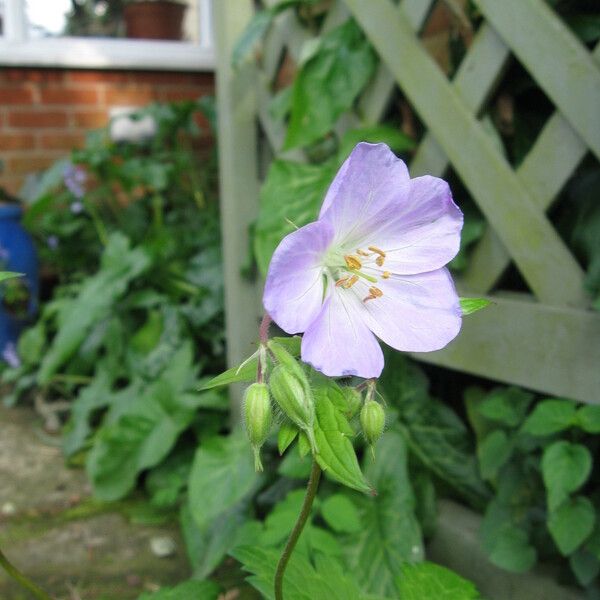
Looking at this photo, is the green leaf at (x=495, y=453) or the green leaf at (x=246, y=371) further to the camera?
the green leaf at (x=495, y=453)

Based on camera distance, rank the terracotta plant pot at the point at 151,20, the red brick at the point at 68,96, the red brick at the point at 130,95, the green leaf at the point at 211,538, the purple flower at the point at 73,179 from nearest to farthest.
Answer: the green leaf at the point at 211,538, the purple flower at the point at 73,179, the red brick at the point at 68,96, the red brick at the point at 130,95, the terracotta plant pot at the point at 151,20

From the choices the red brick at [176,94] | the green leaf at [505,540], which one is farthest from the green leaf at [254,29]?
the red brick at [176,94]

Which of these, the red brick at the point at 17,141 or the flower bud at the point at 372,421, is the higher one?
the flower bud at the point at 372,421

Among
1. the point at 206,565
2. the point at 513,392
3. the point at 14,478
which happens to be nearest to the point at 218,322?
the point at 14,478

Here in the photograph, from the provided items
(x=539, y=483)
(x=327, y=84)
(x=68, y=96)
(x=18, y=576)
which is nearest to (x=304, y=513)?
(x=18, y=576)

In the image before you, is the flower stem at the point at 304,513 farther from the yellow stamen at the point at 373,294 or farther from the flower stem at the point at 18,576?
the flower stem at the point at 18,576

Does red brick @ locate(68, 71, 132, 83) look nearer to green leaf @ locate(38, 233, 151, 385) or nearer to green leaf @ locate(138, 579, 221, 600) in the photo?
green leaf @ locate(38, 233, 151, 385)

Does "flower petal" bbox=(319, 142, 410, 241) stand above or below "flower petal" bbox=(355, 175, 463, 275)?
above

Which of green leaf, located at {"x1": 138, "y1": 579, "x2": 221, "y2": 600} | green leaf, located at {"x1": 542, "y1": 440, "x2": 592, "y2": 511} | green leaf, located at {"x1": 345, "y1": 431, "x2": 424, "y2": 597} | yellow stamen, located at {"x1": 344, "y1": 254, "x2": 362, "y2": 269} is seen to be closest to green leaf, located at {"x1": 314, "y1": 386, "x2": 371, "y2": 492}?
yellow stamen, located at {"x1": 344, "y1": 254, "x2": 362, "y2": 269}

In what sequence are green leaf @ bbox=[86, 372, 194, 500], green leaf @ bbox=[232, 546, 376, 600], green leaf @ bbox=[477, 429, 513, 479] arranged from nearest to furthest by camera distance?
green leaf @ bbox=[232, 546, 376, 600] < green leaf @ bbox=[477, 429, 513, 479] < green leaf @ bbox=[86, 372, 194, 500]
